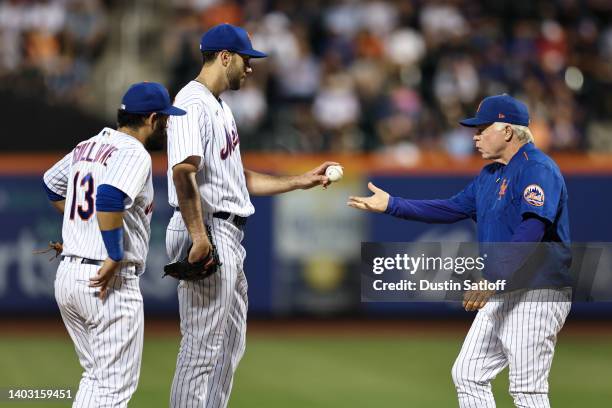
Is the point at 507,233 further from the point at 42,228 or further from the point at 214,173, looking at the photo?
the point at 42,228

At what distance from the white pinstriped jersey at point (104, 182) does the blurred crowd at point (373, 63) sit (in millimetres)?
8194

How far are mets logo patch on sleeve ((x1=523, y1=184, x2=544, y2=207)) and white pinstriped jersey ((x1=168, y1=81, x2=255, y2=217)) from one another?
5.35 ft

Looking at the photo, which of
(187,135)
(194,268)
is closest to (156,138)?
(187,135)

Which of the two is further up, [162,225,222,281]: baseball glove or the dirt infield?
[162,225,222,281]: baseball glove

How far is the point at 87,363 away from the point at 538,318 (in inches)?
96.1

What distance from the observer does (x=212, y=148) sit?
590 centimetres

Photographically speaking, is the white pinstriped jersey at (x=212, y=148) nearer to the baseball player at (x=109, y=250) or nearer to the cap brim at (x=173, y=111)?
the cap brim at (x=173, y=111)

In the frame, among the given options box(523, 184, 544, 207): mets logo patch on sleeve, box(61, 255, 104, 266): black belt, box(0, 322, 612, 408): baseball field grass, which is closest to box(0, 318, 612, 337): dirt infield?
box(0, 322, 612, 408): baseball field grass

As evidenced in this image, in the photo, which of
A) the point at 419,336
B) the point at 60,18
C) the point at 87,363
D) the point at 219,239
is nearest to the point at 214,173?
the point at 219,239

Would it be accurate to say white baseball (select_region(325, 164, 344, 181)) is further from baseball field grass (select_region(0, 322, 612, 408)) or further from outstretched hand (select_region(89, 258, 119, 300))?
baseball field grass (select_region(0, 322, 612, 408))

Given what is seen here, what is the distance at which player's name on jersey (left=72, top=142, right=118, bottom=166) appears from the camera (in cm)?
541

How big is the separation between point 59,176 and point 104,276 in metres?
0.85

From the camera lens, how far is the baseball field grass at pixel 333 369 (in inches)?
319

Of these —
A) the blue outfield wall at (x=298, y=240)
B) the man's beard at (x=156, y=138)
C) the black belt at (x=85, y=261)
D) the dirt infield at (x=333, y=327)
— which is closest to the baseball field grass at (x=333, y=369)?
the dirt infield at (x=333, y=327)
